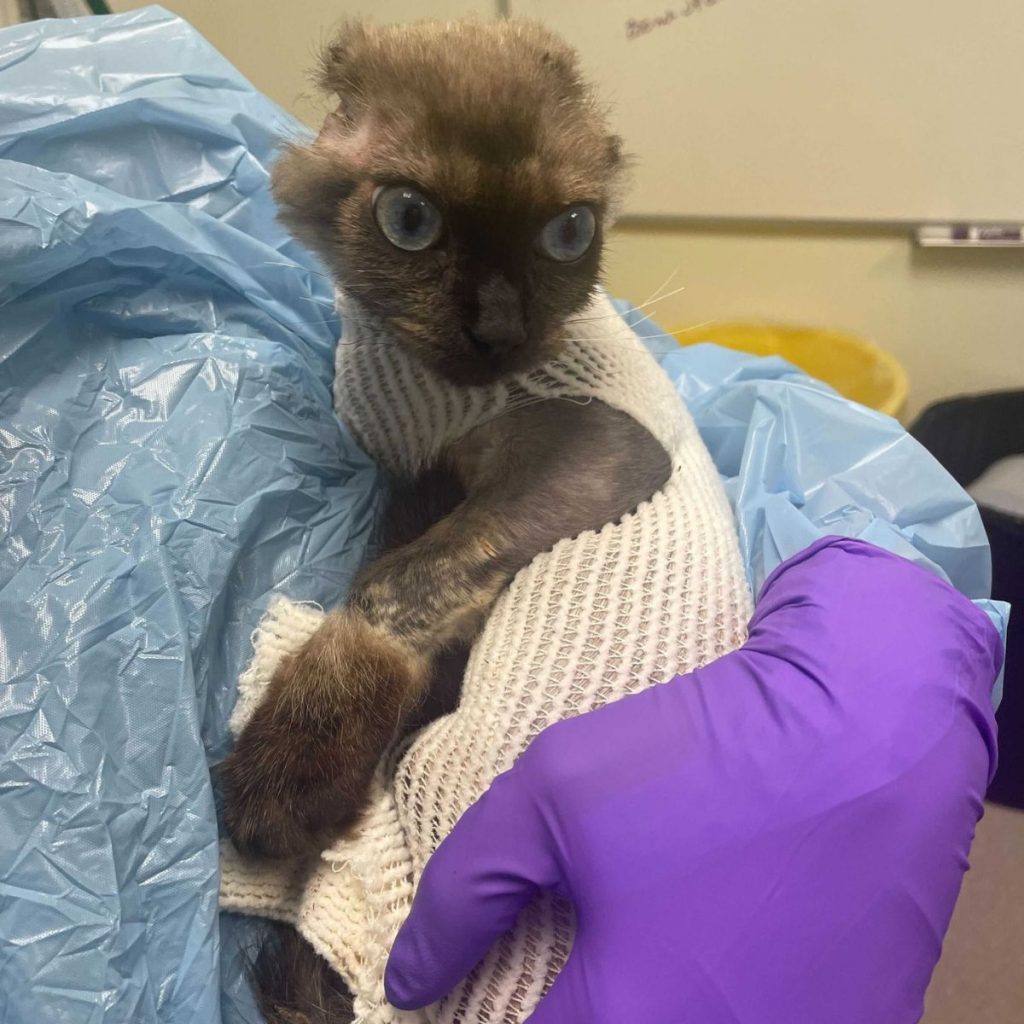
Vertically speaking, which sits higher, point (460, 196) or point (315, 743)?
point (460, 196)

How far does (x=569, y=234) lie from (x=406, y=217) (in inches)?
4.8

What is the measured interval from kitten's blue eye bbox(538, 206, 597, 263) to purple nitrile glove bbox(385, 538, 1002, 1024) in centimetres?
32

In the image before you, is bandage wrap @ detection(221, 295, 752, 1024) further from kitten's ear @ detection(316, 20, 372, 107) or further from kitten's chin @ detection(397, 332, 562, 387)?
kitten's ear @ detection(316, 20, 372, 107)

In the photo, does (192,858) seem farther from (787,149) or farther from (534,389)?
(787,149)

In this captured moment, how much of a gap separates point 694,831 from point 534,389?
0.38 m

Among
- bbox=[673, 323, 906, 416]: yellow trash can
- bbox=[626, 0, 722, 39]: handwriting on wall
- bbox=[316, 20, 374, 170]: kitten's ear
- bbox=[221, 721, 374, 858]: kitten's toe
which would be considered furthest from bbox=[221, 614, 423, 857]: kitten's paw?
bbox=[626, 0, 722, 39]: handwriting on wall

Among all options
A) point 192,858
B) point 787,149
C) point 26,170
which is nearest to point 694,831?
point 192,858

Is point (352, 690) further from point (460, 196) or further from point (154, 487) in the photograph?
point (460, 196)

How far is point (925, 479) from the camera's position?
→ 96 cm

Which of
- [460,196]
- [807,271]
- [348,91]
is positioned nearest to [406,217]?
[460,196]

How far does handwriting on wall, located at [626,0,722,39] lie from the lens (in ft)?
4.69

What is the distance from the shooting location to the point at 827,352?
164cm

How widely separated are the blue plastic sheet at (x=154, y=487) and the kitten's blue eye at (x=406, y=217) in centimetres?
23

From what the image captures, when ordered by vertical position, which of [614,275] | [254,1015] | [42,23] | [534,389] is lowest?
[254,1015]
